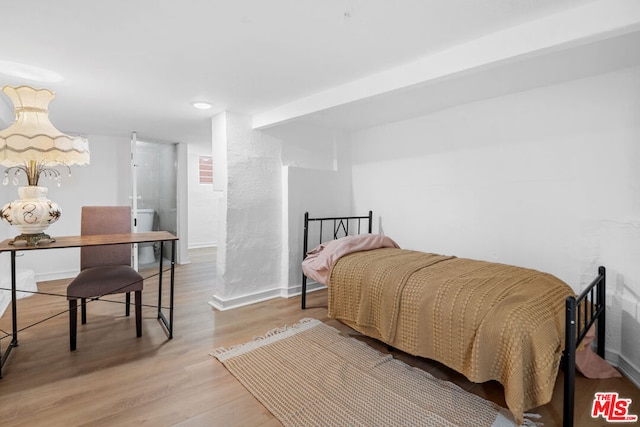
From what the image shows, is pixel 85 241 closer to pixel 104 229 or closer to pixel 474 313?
pixel 104 229

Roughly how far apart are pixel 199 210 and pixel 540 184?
6.33 m

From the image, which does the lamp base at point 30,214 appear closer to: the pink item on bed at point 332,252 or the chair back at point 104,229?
the chair back at point 104,229

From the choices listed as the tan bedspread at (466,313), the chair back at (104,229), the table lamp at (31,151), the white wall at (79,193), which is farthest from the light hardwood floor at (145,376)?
the white wall at (79,193)

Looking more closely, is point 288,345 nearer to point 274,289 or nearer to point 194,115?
point 274,289

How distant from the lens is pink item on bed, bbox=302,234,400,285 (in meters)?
2.79

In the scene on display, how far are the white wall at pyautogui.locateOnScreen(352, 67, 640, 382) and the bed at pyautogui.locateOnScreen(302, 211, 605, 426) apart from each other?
0.93 feet

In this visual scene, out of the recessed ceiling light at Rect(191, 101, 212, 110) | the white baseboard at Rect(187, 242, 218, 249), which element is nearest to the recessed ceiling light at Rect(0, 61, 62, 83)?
the recessed ceiling light at Rect(191, 101, 212, 110)

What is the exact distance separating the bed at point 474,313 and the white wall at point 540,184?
0.28 m

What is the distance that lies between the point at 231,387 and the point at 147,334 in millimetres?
1131

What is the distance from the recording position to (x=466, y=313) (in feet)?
5.72

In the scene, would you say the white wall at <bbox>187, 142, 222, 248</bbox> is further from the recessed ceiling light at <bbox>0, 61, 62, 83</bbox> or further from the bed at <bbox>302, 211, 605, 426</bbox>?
→ the bed at <bbox>302, 211, 605, 426</bbox>

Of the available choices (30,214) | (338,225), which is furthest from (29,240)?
(338,225)

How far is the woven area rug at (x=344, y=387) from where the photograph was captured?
1653 mm

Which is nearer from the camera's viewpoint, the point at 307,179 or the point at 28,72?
the point at 28,72
